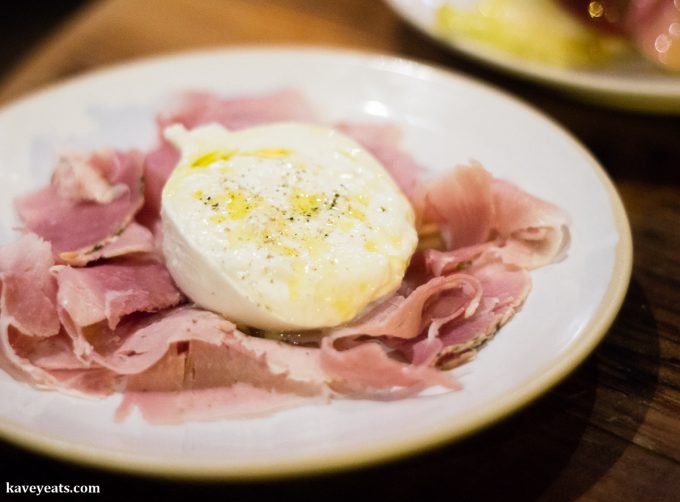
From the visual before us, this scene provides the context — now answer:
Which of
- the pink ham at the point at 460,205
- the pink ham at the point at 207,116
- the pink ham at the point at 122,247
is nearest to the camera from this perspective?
the pink ham at the point at 122,247

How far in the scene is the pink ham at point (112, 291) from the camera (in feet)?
5.16

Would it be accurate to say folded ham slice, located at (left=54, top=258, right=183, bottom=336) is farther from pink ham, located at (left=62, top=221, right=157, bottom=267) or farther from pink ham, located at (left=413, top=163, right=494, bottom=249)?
pink ham, located at (left=413, top=163, right=494, bottom=249)

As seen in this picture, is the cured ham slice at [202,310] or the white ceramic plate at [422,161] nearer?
the white ceramic plate at [422,161]

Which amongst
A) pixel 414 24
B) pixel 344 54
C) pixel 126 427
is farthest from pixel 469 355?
pixel 414 24

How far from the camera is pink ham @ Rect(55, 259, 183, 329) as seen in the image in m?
1.57

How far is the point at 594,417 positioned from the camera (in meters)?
1.55

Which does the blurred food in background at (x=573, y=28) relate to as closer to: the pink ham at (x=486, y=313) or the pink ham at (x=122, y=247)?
the pink ham at (x=486, y=313)

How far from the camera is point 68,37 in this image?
3035 mm

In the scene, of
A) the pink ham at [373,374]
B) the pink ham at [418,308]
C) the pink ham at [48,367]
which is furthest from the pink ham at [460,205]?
the pink ham at [48,367]

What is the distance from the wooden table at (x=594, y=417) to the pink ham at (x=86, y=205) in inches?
21.6

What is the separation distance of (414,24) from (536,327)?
158 centimetres

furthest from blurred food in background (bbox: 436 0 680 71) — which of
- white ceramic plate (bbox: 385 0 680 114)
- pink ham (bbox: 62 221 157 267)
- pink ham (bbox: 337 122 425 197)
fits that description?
pink ham (bbox: 62 221 157 267)

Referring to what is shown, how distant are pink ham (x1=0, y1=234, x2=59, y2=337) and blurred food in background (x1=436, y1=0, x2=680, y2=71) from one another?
1680 mm

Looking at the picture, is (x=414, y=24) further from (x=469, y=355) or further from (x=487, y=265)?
(x=469, y=355)
